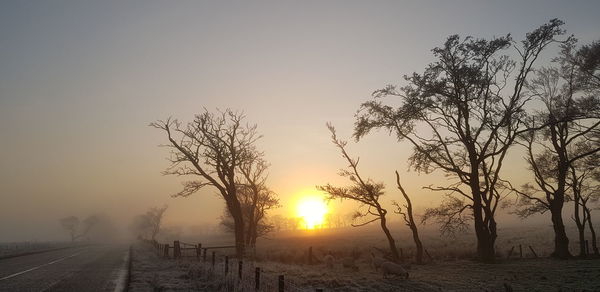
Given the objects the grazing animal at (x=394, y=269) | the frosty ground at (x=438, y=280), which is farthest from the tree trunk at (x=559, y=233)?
the grazing animal at (x=394, y=269)

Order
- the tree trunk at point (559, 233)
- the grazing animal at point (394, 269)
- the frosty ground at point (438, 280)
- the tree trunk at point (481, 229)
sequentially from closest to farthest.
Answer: the frosty ground at point (438, 280)
the grazing animal at point (394, 269)
the tree trunk at point (481, 229)
the tree trunk at point (559, 233)

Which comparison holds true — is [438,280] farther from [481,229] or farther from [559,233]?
[559,233]

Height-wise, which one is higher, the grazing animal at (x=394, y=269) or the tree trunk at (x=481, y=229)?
the tree trunk at (x=481, y=229)

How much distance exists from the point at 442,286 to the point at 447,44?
58.3 ft

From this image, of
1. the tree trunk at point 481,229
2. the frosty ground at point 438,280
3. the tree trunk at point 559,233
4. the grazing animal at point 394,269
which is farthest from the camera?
the tree trunk at point 559,233

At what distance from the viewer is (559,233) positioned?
94.3ft

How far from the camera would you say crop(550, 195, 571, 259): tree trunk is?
1105 inches

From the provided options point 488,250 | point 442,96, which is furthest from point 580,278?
point 442,96

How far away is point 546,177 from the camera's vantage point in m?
33.0

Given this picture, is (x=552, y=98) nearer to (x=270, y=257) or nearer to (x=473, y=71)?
(x=473, y=71)

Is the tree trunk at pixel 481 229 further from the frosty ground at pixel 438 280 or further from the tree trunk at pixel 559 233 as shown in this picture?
the tree trunk at pixel 559 233

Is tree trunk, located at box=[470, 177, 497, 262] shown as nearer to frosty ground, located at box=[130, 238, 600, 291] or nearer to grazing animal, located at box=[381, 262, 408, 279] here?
frosty ground, located at box=[130, 238, 600, 291]

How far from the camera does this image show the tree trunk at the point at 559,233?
28061 mm

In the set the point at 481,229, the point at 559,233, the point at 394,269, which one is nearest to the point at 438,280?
the point at 394,269
